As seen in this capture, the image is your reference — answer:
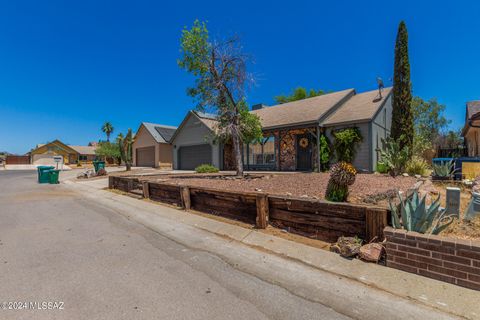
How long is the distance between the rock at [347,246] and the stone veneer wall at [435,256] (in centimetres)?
45

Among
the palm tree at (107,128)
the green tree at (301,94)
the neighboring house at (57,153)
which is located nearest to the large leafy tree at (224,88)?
the green tree at (301,94)

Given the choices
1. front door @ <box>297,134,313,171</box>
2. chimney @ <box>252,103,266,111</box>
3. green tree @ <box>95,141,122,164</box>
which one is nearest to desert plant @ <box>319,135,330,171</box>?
front door @ <box>297,134,313,171</box>

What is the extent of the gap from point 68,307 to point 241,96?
10.9 m

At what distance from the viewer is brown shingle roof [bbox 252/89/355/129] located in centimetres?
1519

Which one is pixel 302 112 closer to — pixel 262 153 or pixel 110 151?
pixel 262 153

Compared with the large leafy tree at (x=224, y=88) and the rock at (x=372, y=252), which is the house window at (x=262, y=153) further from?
the rock at (x=372, y=252)

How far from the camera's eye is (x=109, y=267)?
11.7 ft

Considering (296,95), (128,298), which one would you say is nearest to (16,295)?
(128,298)

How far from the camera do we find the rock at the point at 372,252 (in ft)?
11.6

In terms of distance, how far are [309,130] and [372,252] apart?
1226cm

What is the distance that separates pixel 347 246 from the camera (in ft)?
12.4

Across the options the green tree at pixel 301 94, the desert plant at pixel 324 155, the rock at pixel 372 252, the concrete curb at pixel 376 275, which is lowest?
the concrete curb at pixel 376 275

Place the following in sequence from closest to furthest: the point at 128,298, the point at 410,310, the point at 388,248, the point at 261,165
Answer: the point at 410,310, the point at 128,298, the point at 388,248, the point at 261,165

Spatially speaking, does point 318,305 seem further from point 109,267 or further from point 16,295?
point 16,295
